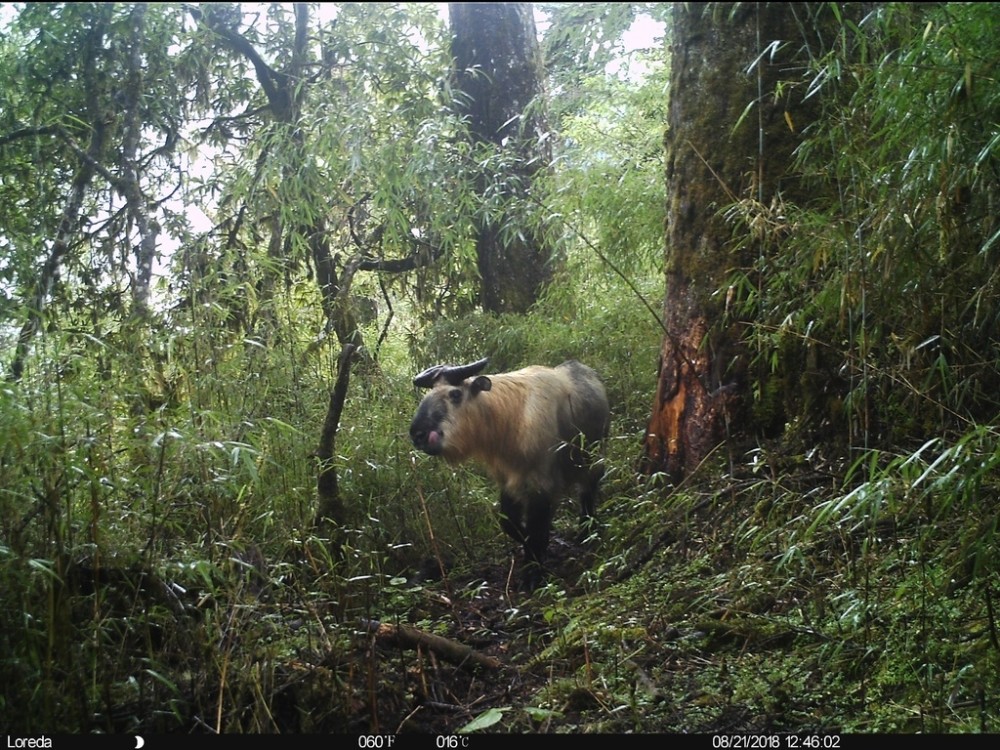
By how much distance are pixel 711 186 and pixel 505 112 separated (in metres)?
3.40

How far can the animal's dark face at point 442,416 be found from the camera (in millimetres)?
4871

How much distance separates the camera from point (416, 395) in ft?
17.6

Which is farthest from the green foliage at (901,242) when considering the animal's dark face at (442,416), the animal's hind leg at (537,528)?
the animal's dark face at (442,416)

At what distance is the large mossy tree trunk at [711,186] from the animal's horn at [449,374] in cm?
104

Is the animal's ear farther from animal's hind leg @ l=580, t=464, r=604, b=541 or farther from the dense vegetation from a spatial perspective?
animal's hind leg @ l=580, t=464, r=604, b=541

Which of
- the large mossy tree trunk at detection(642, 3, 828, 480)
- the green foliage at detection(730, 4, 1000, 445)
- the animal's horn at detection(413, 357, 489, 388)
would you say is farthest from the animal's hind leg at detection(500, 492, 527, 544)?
the green foliage at detection(730, 4, 1000, 445)

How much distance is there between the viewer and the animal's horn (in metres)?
5.04

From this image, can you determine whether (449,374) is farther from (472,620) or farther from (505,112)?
(505,112)

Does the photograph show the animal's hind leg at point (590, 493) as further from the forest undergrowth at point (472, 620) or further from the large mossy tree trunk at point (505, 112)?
the large mossy tree trunk at point (505, 112)

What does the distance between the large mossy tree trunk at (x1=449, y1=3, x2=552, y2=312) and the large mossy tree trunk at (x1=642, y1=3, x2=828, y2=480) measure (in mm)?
1979

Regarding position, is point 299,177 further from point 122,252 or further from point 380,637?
point 380,637

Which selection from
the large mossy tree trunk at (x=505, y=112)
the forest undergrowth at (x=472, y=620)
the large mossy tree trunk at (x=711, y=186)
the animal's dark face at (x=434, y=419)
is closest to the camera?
the forest undergrowth at (x=472, y=620)

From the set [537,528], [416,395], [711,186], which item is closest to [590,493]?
[537,528]

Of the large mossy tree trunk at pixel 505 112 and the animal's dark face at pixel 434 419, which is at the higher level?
the large mossy tree trunk at pixel 505 112
